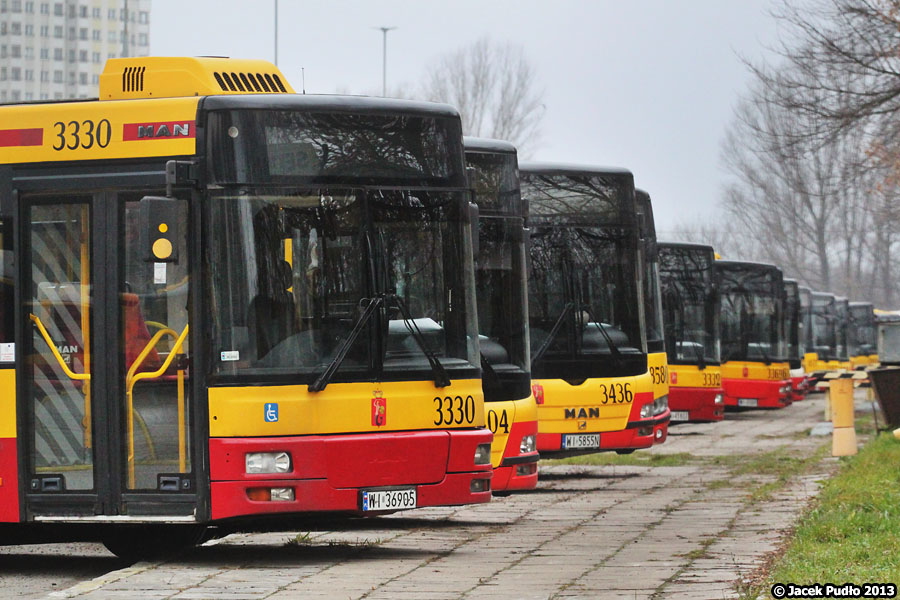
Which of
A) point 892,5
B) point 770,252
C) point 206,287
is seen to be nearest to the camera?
point 206,287

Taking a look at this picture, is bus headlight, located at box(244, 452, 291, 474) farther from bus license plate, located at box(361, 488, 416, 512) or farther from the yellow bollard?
the yellow bollard

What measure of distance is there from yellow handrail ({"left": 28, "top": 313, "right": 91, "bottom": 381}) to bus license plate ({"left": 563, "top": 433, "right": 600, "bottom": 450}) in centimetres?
796

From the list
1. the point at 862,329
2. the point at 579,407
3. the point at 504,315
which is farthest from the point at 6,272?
the point at 862,329

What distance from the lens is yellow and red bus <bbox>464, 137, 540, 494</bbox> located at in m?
14.1

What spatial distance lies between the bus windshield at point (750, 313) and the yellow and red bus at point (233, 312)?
2559 centimetres

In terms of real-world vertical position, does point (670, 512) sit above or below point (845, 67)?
below

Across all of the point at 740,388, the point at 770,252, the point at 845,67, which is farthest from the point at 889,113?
the point at 770,252

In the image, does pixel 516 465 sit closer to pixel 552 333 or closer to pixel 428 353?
pixel 552 333

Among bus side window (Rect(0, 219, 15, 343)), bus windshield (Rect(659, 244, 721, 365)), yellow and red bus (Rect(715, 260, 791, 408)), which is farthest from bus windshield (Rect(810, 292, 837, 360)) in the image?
bus side window (Rect(0, 219, 15, 343))

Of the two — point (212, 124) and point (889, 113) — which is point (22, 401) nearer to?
point (212, 124)

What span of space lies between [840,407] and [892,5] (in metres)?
6.69

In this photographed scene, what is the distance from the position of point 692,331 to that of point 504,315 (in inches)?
628

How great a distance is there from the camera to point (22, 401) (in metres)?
10.5

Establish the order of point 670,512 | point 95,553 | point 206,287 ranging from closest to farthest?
point 206,287
point 95,553
point 670,512
